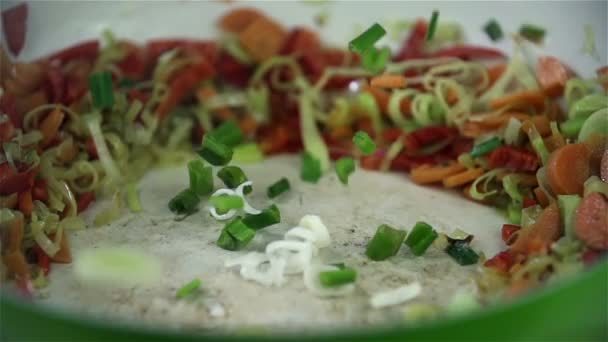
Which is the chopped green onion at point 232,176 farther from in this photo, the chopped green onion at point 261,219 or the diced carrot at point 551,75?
the diced carrot at point 551,75

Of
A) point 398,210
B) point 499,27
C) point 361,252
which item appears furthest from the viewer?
point 499,27

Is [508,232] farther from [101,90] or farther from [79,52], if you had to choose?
[79,52]

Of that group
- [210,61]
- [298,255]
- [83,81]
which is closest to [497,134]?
[298,255]

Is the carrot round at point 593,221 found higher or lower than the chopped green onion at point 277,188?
lower

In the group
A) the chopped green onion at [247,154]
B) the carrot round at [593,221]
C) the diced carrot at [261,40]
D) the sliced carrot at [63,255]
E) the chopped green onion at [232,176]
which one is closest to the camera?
the carrot round at [593,221]

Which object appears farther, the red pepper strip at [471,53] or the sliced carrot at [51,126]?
the red pepper strip at [471,53]

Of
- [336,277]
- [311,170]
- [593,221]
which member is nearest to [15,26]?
[311,170]

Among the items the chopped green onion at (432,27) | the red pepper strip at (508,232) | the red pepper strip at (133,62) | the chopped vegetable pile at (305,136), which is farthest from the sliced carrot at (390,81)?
the red pepper strip at (133,62)

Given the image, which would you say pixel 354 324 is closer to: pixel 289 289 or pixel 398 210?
pixel 289 289
